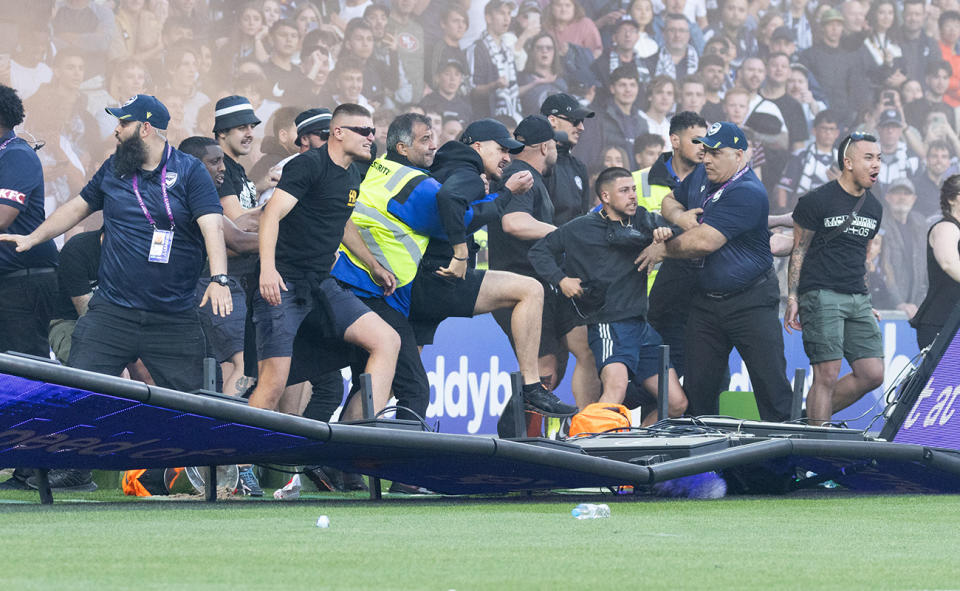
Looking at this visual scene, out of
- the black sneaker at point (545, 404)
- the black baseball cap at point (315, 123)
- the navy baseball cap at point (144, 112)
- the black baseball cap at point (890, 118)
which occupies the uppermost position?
the black baseball cap at point (890, 118)

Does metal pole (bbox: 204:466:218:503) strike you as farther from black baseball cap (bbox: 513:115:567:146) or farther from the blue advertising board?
the blue advertising board

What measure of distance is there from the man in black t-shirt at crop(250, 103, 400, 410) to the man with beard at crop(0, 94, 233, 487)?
1.26 feet

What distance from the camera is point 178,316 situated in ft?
24.0

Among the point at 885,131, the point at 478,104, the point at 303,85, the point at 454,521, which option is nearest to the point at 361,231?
the point at 454,521

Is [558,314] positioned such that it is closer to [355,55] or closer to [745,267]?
[745,267]

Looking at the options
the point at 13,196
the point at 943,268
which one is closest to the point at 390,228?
the point at 13,196

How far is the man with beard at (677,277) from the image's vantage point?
31.8 feet

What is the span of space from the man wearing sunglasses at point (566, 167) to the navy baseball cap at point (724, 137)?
129cm

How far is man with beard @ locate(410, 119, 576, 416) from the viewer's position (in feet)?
25.9

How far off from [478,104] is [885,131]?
189 inches

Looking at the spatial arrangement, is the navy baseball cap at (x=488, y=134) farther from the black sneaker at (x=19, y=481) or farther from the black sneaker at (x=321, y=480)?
the black sneaker at (x=19, y=481)

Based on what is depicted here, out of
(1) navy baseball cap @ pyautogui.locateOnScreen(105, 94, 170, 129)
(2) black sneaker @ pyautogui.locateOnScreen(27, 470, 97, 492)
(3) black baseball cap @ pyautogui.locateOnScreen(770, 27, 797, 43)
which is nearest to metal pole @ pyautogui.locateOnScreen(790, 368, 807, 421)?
(1) navy baseball cap @ pyautogui.locateOnScreen(105, 94, 170, 129)

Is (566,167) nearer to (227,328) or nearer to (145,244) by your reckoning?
(227,328)

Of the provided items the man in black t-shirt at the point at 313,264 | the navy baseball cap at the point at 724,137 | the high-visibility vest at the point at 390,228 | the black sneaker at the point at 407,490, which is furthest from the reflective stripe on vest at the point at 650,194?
the black sneaker at the point at 407,490
